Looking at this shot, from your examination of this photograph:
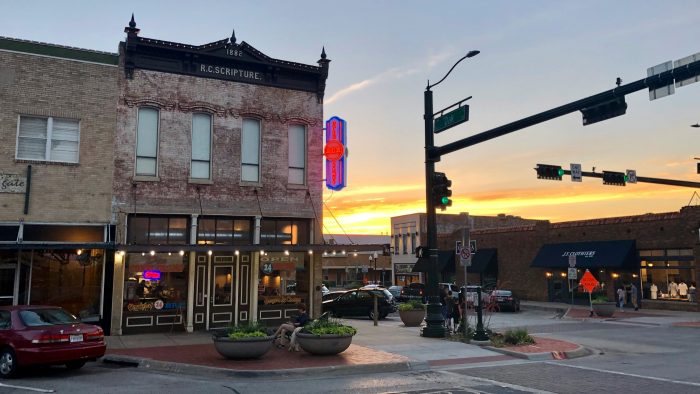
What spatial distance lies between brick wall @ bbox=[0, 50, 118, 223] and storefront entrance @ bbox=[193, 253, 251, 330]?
3.73m

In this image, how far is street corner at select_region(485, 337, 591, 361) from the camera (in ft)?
50.6

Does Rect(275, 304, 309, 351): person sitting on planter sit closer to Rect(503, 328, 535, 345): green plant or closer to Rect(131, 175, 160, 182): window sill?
Rect(503, 328, 535, 345): green plant

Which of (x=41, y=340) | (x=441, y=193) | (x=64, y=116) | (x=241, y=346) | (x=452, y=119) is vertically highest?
(x=64, y=116)

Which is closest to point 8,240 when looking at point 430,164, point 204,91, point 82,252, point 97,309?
point 82,252

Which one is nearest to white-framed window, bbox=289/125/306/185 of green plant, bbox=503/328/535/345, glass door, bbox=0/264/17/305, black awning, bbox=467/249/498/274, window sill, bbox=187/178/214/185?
window sill, bbox=187/178/214/185

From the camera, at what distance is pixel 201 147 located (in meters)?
20.5

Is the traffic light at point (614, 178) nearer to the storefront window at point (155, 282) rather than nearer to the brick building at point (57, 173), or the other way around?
the storefront window at point (155, 282)

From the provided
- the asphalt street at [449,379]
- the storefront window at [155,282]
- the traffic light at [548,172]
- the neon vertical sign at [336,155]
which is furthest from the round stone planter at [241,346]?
the traffic light at [548,172]

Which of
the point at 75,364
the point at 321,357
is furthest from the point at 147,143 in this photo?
the point at 321,357

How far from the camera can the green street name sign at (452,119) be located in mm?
17422

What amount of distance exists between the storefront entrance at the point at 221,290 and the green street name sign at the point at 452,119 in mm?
8190

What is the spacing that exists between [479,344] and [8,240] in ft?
48.1

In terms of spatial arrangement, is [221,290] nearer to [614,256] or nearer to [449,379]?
[449,379]

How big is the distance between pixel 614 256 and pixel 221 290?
2456 cm
